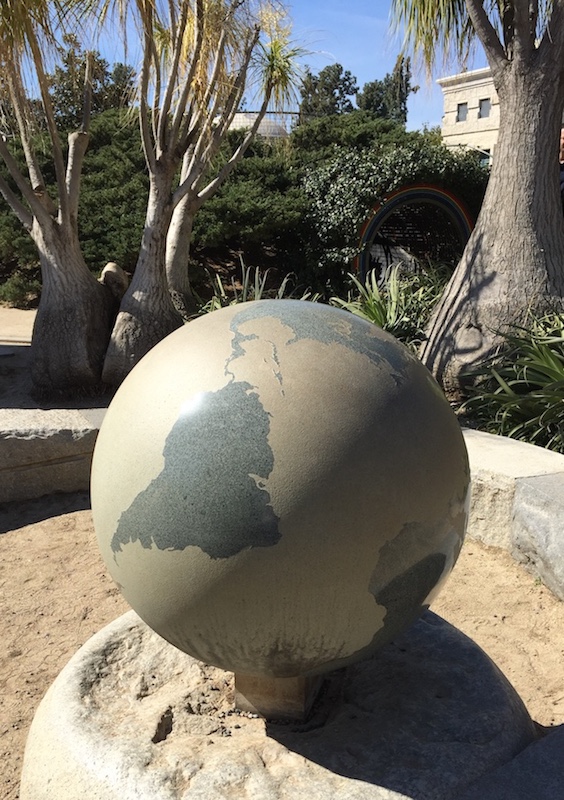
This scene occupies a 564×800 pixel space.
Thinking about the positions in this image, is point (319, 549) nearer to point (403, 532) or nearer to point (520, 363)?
point (403, 532)

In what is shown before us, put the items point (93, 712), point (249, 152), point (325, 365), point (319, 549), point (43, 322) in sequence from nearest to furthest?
1. point (319, 549)
2. point (325, 365)
3. point (93, 712)
4. point (43, 322)
5. point (249, 152)

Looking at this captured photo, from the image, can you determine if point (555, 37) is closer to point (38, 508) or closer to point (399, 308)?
point (399, 308)

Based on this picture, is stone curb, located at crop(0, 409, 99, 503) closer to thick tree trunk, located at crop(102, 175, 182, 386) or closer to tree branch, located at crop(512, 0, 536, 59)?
thick tree trunk, located at crop(102, 175, 182, 386)

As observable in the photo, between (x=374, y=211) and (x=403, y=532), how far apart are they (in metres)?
9.67

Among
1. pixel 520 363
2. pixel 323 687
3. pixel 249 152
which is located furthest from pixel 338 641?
pixel 249 152

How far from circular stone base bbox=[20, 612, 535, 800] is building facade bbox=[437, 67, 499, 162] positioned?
1493 inches

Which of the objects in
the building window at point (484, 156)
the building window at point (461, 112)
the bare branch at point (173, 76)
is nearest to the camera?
the bare branch at point (173, 76)

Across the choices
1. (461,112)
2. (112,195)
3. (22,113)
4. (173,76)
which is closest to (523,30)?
(173,76)

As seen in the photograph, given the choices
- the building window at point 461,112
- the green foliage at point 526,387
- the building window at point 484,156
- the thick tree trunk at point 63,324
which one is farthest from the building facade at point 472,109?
the green foliage at point 526,387

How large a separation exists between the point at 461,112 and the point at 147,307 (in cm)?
3602

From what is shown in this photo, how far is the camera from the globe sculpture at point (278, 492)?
1.81 metres

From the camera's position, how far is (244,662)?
2.02 meters

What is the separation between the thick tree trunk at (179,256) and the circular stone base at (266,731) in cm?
715

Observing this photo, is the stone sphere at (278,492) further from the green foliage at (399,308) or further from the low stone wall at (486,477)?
the green foliage at (399,308)
